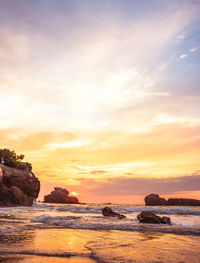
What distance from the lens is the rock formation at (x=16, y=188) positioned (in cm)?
4872

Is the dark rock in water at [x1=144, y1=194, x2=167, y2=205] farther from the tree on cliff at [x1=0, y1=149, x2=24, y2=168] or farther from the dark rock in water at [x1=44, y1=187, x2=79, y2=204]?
the tree on cliff at [x1=0, y1=149, x2=24, y2=168]

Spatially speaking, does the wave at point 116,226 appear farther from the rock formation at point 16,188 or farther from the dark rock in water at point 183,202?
the dark rock in water at point 183,202

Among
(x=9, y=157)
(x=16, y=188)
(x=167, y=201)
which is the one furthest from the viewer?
(x=167, y=201)

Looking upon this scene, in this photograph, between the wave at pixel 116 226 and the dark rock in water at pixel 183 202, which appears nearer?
the wave at pixel 116 226

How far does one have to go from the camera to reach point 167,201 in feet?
350

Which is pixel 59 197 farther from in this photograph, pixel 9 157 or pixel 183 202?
pixel 183 202

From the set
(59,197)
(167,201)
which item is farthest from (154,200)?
(59,197)

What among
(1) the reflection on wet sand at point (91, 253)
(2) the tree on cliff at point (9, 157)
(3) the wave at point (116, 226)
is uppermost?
(2) the tree on cliff at point (9, 157)

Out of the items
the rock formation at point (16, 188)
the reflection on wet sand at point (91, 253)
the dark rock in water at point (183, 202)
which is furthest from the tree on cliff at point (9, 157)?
the dark rock in water at point (183, 202)

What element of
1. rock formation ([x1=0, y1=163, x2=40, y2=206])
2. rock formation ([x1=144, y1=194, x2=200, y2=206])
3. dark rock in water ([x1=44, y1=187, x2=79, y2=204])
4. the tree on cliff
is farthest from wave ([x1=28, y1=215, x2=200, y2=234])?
dark rock in water ([x1=44, y1=187, x2=79, y2=204])

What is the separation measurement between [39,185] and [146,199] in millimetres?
51844

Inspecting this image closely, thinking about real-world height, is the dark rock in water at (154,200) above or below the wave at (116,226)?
below

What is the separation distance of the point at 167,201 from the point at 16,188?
7648 centimetres

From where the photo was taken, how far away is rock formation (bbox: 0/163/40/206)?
48719 millimetres
